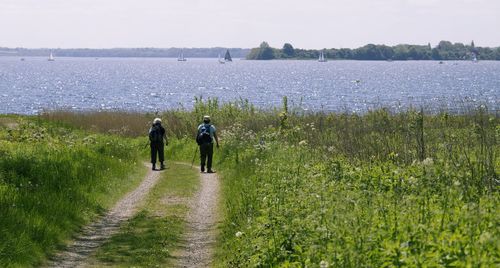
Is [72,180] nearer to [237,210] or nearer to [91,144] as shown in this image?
[237,210]

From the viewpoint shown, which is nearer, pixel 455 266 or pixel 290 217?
pixel 455 266

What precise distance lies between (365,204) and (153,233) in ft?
21.2

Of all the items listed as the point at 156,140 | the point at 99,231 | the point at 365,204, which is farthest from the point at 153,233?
the point at 156,140

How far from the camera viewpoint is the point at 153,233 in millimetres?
15820

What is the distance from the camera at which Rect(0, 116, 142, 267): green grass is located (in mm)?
13430

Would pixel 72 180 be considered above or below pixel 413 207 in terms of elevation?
below

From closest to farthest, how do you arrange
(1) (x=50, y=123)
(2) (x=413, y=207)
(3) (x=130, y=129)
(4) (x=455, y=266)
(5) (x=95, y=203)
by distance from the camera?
(4) (x=455, y=266) → (2) (x=413, y=207) → (5) (x=95, y=203) → (1) (x=50, y=123) → (3) (x=130, y=129)

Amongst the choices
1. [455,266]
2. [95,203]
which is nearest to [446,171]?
[455,266]

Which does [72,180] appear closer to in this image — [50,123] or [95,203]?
[95,203]

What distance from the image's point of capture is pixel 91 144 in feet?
89.8

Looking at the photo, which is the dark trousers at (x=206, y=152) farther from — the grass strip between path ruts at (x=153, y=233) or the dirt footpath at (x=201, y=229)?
the grass strip between path ruts at (x=153, y=233)

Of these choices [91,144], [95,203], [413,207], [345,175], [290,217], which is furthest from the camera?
[91,144]

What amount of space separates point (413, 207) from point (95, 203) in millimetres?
10511

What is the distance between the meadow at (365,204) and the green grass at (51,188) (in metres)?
3.18
